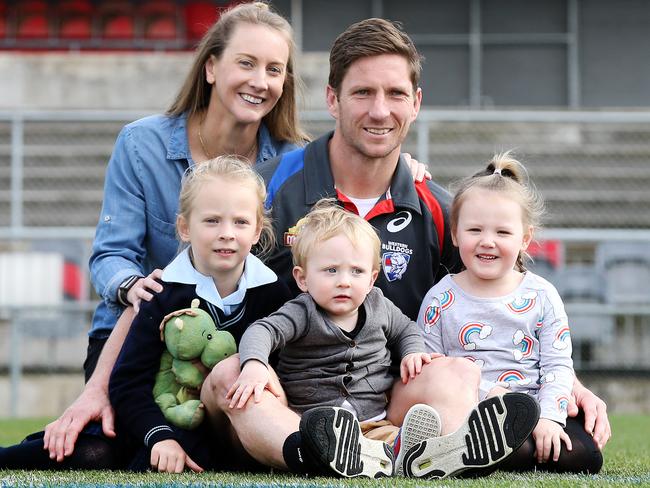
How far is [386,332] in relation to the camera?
3.77 meters

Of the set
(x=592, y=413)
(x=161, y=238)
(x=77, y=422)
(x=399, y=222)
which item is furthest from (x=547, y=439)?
(x=161, y=238)

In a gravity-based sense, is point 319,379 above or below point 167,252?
below

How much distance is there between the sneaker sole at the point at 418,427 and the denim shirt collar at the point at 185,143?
1.53 m

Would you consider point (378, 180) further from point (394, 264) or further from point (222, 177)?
point (222, 177)

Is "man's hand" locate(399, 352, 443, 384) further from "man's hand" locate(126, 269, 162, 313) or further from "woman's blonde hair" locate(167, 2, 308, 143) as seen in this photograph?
"woman's blonde hair" locate(167, 2, 308, 143)

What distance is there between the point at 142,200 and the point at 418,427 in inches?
63.9

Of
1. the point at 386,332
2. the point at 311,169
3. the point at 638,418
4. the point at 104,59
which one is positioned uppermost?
the point at 104,59

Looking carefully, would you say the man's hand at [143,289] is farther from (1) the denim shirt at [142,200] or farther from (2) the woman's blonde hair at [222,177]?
(1) the denim shirt at [142,200]

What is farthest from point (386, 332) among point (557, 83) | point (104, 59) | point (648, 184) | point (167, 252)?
point (557, 83)

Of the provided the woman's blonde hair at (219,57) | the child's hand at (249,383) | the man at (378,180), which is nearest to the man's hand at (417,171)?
the man at (378,180)

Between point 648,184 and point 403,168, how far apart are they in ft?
26.3

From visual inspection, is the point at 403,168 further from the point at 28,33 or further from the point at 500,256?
the point at 28,33

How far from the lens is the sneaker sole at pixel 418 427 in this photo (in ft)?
10.9

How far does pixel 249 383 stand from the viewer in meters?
3.38
